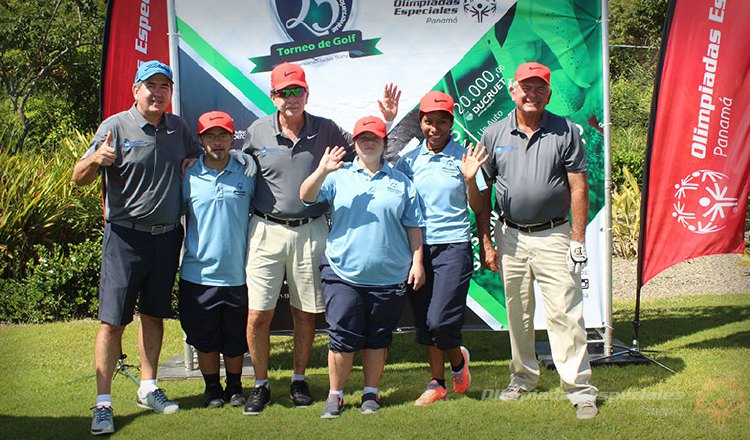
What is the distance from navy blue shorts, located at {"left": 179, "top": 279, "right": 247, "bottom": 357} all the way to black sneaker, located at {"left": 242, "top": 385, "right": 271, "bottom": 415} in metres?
0.28

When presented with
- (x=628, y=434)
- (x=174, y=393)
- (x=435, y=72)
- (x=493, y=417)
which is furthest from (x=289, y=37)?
(x=628, y=434)

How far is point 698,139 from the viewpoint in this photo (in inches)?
232

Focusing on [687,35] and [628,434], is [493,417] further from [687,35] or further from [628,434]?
[687,35]

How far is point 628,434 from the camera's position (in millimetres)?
4473

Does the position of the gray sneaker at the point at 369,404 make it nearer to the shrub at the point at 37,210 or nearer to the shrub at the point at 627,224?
the shrub at the point at 37,210

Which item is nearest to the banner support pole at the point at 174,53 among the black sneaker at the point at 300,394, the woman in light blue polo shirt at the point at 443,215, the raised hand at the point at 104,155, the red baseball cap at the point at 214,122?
the red baseball cap at the point at 214,122

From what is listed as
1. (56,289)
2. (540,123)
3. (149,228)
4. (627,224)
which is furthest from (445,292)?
(627,224)

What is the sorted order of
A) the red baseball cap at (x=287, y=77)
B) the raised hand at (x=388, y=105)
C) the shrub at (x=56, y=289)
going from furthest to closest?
the shrub at (x=56, y=289)
the raised hand at (x=388, y=105)
the red baseball cap at (x=287, y=77)

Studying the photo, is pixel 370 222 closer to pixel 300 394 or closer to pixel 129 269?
pixel 300 394

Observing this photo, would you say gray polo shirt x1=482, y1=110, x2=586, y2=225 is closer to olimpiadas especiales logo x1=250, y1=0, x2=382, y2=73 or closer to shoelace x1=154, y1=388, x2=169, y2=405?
olimpiadas especiales logo x1=250, y1=0, x2=382, y2=73

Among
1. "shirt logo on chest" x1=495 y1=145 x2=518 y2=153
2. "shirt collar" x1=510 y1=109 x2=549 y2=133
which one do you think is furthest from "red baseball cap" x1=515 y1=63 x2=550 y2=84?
"shirt logo on chest" x1=495 y1=145 x2=518 y2=153

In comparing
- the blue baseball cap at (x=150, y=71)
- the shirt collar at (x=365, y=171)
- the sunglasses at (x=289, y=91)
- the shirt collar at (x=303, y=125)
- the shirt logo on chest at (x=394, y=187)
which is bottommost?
the shirt logo on chest at (x=394, y=187)

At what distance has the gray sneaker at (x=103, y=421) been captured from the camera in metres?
4.68

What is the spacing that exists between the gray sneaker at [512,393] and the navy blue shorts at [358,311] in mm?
911
